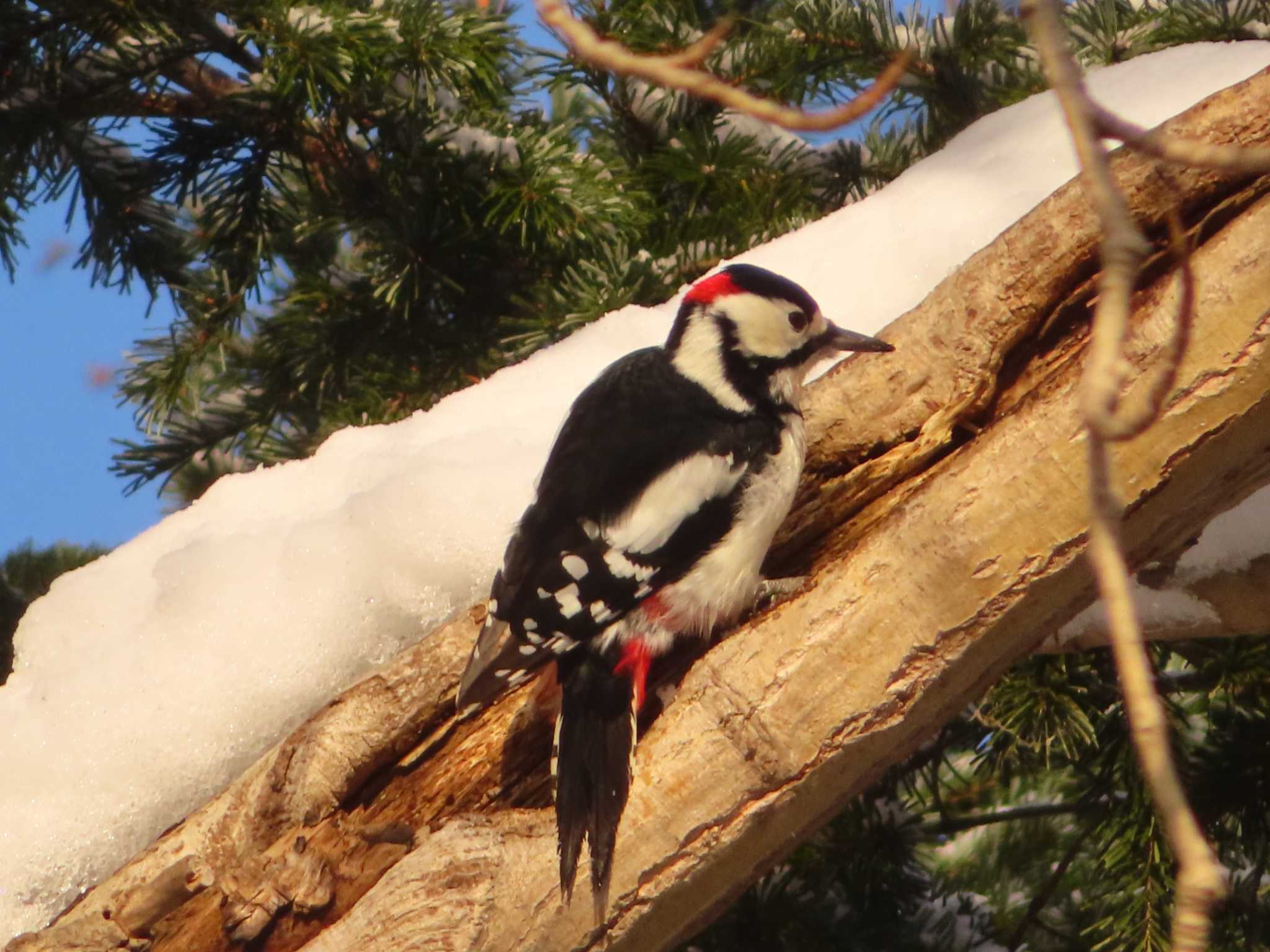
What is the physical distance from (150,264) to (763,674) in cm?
177

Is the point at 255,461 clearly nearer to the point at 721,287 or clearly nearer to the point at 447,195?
the point at 447,195

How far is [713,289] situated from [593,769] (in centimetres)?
74

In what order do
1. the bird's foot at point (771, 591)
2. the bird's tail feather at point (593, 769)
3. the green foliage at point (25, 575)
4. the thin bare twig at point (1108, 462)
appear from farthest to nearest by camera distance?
1. the green foliage at point (25, 575)
2. the bird's foot at point (771, 591)
3. the bird's tail feather at point (593, 769)
4. the thin bare twig at point (1108, 462)

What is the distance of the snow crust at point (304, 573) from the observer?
168 centimetres

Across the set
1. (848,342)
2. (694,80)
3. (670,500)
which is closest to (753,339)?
(848,342)

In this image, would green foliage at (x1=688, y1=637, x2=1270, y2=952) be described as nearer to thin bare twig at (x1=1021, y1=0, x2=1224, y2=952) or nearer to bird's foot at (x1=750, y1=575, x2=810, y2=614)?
bird's foot at (x1=750, y1=575, x2=810, y2=614)

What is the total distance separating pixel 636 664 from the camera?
1610 mm

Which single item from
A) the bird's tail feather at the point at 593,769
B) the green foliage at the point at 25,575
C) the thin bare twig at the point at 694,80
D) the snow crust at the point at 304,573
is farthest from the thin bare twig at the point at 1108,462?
the green foliage at the point at 25,575

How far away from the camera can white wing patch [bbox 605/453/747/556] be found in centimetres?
161

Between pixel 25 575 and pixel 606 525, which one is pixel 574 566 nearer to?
pixel 606 525

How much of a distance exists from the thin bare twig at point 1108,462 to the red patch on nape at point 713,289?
3.97 ft

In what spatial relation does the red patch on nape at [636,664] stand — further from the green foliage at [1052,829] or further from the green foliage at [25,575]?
the green foliage at [25,575]

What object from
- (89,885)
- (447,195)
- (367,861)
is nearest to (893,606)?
(367,861)

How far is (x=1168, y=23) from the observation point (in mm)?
2279
